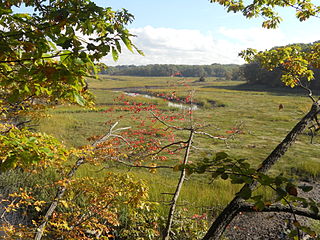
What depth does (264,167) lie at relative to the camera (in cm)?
291

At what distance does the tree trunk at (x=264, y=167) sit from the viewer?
2619 millimetres

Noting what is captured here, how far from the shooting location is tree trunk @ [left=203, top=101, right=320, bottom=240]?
262 cm

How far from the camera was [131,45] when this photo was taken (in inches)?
70.4

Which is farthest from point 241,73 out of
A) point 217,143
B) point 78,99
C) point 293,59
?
point 78,99

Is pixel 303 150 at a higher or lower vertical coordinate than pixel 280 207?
lower

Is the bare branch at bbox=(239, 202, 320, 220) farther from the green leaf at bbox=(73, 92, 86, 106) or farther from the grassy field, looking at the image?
the green leaf at bbox=(73, 92, 86, 106)

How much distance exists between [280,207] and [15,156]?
261 cm

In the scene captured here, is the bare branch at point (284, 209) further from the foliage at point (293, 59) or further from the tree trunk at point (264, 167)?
the foliage at point (293, 59)

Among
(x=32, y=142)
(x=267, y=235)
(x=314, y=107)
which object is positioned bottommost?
(x=267, y=235)

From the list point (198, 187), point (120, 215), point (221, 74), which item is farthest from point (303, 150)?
point (221, 74)

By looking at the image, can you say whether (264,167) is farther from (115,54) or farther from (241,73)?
(241,73)

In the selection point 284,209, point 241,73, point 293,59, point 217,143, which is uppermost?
point 241,73

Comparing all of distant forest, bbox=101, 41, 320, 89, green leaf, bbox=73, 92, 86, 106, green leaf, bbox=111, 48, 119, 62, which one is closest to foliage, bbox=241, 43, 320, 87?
distant forest, bbox=101, 41, 320, 89

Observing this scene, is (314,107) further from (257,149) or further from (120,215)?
(257,149)
